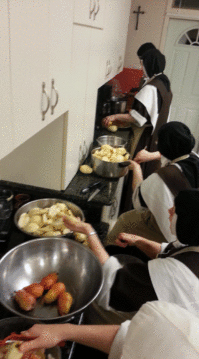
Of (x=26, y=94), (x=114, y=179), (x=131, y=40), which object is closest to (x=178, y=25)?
(x=131, y=40)

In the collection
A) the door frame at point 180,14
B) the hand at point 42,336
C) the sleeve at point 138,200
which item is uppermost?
the door frame at point 180,14

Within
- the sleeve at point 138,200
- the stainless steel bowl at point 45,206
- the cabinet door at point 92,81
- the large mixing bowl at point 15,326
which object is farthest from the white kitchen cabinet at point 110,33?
the large mixing bowl at point 15,326

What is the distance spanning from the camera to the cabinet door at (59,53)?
1.07 metres

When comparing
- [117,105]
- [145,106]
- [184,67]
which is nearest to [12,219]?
[145,106]

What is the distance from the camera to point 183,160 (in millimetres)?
1669

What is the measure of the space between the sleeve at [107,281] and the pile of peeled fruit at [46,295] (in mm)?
130

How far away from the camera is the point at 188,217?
1.02 m

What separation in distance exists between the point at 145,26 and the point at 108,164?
2.76 meters

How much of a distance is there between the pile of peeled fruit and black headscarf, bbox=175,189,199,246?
0.46 meters

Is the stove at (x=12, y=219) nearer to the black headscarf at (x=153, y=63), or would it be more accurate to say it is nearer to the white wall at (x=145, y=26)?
the black headscarf at (x=153, y=63)

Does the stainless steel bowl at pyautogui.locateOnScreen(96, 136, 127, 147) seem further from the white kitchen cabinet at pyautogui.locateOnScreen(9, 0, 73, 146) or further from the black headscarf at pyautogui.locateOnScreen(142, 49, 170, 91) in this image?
the white kitchen cabinet at pyautogui.locateOnScreen(9, 0, 73, 146)

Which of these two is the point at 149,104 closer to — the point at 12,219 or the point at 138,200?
the point at 138,200

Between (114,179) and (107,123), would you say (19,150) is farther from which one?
(107,123)

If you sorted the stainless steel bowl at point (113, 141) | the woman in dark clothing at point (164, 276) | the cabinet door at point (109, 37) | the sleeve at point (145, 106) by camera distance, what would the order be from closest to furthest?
1. the woman in dark clothing at point (164, 276)
2. the cabinet door at point (109, 37)
3. the stainless steel bowl at point (113, 141)
4. the sleeve at point (145, 106)
